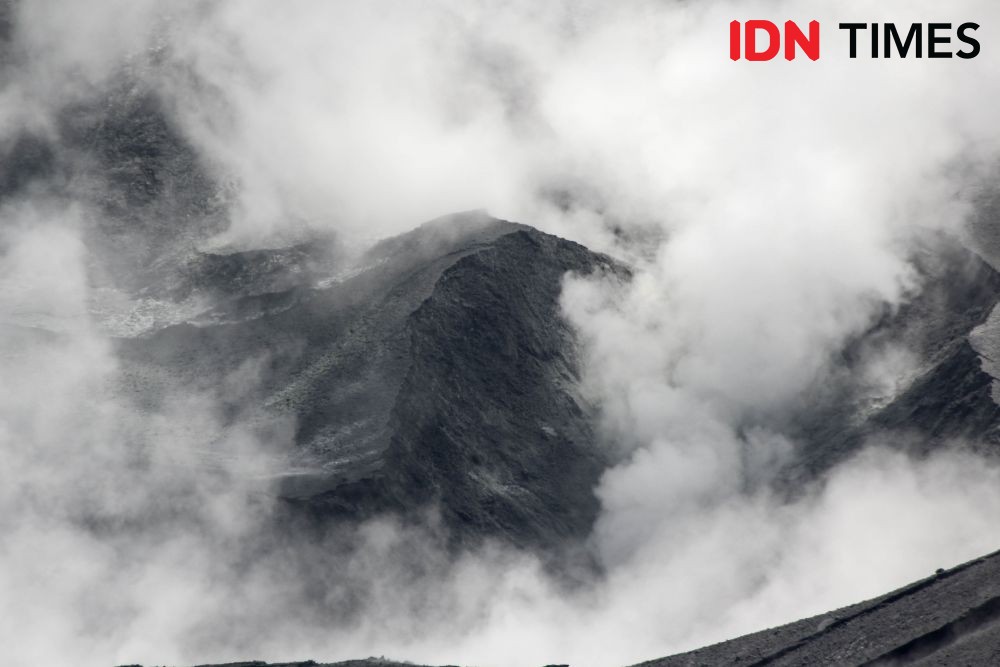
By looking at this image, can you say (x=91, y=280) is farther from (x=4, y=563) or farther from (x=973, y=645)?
(x=973, y=645)

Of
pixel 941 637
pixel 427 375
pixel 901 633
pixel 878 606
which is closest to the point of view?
pixel 941 637

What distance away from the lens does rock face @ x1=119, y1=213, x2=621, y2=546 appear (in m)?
63.9

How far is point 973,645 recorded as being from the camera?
45906mm

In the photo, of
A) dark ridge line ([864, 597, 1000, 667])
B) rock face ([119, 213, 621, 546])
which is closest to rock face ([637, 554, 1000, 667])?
dark ridge line ([864, 597, 1000, 667])

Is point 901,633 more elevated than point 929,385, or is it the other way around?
point 929,385

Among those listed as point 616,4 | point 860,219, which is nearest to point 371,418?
point 860,219

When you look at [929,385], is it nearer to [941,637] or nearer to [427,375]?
[427,375]

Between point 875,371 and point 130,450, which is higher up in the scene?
point 875,371

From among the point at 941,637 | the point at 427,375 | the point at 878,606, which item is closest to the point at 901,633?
the point at 941,637

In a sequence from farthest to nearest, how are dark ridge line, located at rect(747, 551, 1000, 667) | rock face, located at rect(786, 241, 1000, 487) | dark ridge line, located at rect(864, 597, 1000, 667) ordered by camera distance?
1. rock face, located at rect(786, 241, 1000, 487)
2. dark ridge line, located at rect(747, 551, 1000, 667)
3. dark ridge line, located at rect(864, 597, 1000, 667)

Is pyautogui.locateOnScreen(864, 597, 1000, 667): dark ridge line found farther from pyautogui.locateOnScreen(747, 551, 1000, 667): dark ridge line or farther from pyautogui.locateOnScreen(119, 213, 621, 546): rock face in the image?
pyautogui.locateOnScreen(119, 213, 621, 546): rock face

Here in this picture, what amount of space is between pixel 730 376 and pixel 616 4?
22.8 meters

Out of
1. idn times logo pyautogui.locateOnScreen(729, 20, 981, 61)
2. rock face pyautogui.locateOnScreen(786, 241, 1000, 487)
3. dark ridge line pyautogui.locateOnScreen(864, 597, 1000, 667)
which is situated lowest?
dark ridge line pyautogui.locateOnScreen(864, 597, 1000, 667)

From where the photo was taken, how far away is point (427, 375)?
6631 centimetres
